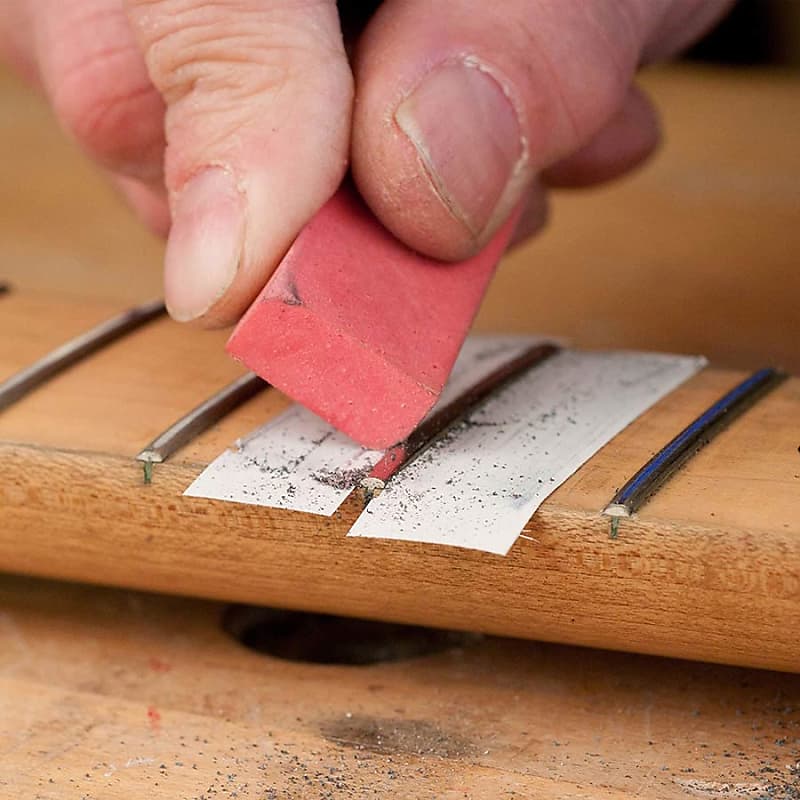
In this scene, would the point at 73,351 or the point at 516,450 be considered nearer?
the point at 516,450

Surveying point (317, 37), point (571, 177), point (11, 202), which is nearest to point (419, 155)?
point (317, 37)

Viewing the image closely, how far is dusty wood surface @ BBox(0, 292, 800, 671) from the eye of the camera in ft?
2.22

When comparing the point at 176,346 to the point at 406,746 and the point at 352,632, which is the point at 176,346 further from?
the point at 406,746

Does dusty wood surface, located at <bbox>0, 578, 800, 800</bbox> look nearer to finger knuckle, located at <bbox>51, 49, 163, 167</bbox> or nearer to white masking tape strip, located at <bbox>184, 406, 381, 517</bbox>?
white masking tape strip, located at <bbox>184, 406, 381, 517</bbox>

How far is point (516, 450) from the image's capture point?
77 centimetres

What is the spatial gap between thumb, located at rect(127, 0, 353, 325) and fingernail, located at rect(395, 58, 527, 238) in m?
0.04

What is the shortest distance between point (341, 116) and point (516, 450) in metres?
0.21

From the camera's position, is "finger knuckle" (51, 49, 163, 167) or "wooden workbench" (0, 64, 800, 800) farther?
"finger knuckle" (51, 49, 163, 167)

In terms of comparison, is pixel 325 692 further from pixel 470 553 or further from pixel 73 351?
pixel 73 351

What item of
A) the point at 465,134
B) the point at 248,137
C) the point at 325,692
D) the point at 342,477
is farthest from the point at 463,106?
the point at 325,692

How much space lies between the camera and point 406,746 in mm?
720

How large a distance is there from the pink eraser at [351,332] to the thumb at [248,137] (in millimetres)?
24

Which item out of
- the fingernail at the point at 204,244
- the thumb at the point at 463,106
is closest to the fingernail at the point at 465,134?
the thumb at the point at 463,106

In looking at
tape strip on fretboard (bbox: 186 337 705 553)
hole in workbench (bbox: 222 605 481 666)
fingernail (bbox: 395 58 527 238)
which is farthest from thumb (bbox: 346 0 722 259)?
hole in workbench (bbox: 222 605 481 666)
